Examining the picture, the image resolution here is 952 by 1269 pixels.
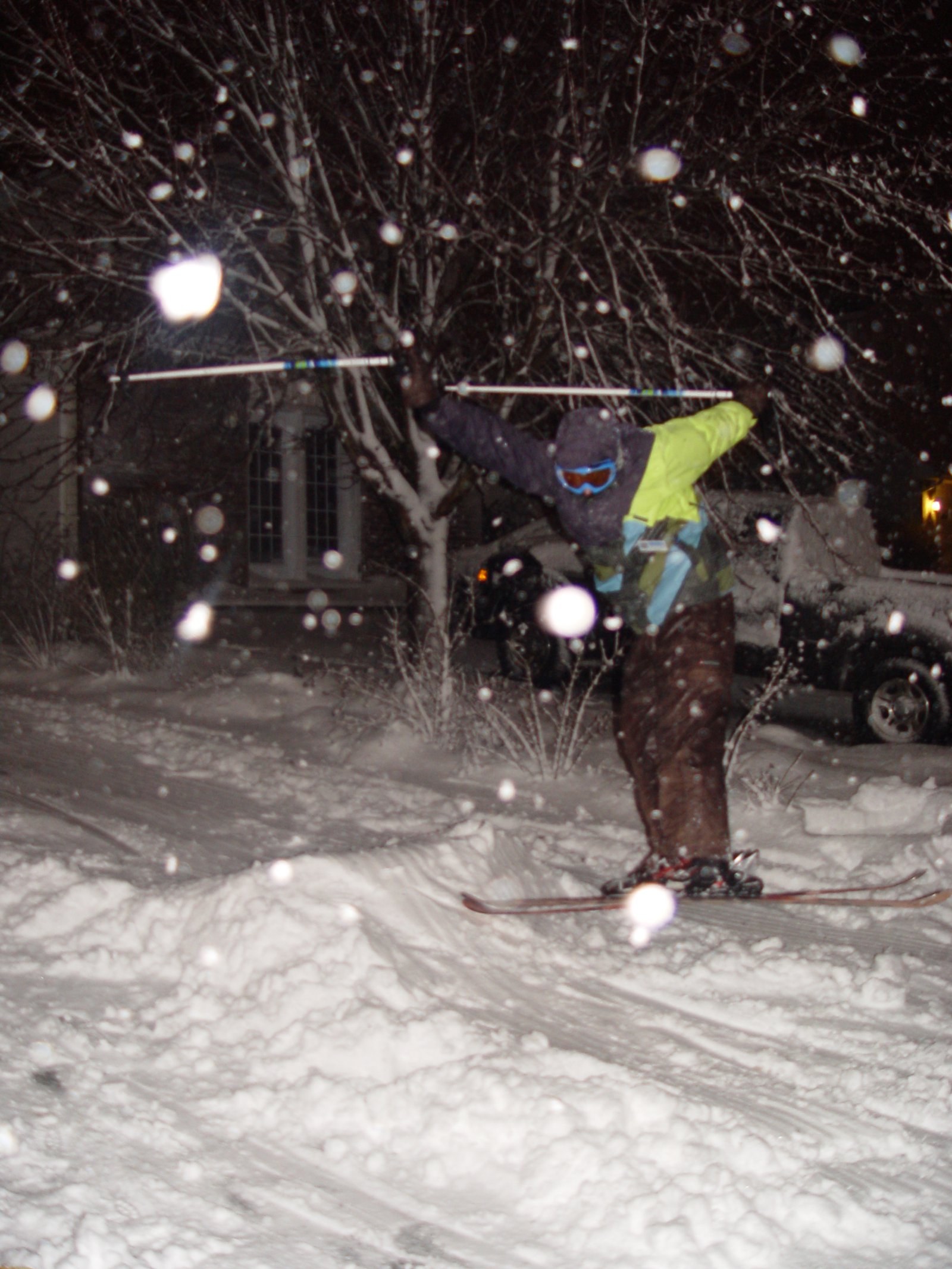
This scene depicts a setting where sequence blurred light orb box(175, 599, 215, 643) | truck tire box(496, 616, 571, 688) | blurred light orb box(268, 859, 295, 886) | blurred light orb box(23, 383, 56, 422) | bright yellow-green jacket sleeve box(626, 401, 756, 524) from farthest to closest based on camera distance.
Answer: blurred light orb box(175, 599, 215, 643) < truck tire box(496, 616, 571, 688) < blurred light orb box(23, 383, 56, 422) < bright yellow-green jacket sleeve box(626, 401, 756, 524) < blurred light orb box(268, 859, 295, 886)

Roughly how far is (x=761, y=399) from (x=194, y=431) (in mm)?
11059

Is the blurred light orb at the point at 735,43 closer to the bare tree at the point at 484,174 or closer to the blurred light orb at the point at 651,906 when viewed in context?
the bare tree at the point at 484,174

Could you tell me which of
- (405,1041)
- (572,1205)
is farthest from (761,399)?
(572,1205)

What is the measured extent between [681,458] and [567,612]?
554 centimetres

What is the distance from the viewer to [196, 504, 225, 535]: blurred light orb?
14.3 m

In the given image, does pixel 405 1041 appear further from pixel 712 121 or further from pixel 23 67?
pixel 23 67

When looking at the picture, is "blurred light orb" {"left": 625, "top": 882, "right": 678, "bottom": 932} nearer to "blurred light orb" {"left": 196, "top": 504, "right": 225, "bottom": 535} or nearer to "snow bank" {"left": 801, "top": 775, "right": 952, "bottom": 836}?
"snow bank" {"left": 801, "top": 775, "right": 952, "bottom": 836}

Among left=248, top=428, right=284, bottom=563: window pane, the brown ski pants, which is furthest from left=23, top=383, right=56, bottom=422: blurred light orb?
the brown ski pants

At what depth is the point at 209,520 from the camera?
1437 cm

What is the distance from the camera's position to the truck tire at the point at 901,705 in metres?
7.80

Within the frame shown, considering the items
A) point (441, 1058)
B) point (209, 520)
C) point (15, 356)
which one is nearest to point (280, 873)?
point (441, 1058)

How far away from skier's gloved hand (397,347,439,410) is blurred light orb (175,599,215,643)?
560cm

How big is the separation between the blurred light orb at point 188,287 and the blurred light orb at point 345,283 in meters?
0.71

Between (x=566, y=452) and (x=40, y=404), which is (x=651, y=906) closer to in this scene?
(x=566, y=452)
